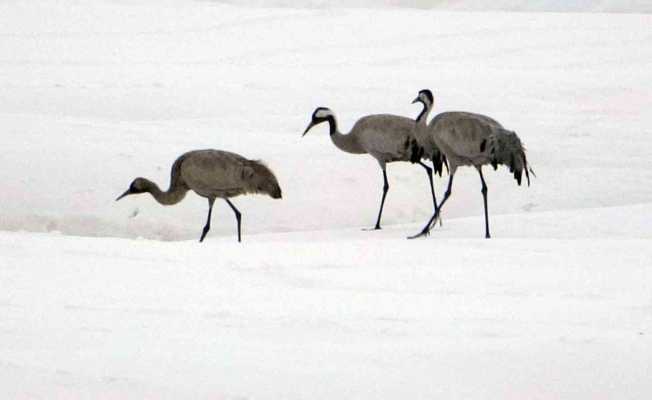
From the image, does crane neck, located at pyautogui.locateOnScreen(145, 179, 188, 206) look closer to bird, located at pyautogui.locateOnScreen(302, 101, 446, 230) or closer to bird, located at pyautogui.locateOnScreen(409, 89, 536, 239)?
bird, located at pyautogui.locateOnScreen(302, 101, 446, 230)

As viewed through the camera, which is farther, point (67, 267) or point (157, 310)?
point (67, 267)

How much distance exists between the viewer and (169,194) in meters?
11.1

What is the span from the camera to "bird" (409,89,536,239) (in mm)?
9969

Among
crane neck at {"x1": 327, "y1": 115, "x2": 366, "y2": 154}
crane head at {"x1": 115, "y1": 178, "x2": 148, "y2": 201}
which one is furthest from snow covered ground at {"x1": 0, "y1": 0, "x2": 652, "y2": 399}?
crane neck at {"x1": 327, "y1": 115, "x2": 366, "y2": 154}

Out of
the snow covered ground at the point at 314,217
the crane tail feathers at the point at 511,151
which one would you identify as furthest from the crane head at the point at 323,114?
the crane tail feathers at the point at 511,151

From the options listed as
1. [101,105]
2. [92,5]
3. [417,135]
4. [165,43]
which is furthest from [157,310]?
[92,5]

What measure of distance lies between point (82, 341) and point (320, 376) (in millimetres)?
945

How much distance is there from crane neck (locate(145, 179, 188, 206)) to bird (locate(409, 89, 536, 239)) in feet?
6.21

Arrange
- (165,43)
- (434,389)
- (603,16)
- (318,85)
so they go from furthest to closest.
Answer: (603,16), (165,43), (318,85), (434,389)

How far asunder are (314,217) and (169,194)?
4.44 feet

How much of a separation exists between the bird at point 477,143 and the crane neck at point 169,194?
1893mm

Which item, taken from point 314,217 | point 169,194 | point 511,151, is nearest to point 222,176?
point 169,194

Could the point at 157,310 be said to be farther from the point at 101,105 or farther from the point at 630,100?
the point at 630,100

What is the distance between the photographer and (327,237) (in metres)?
10.6
